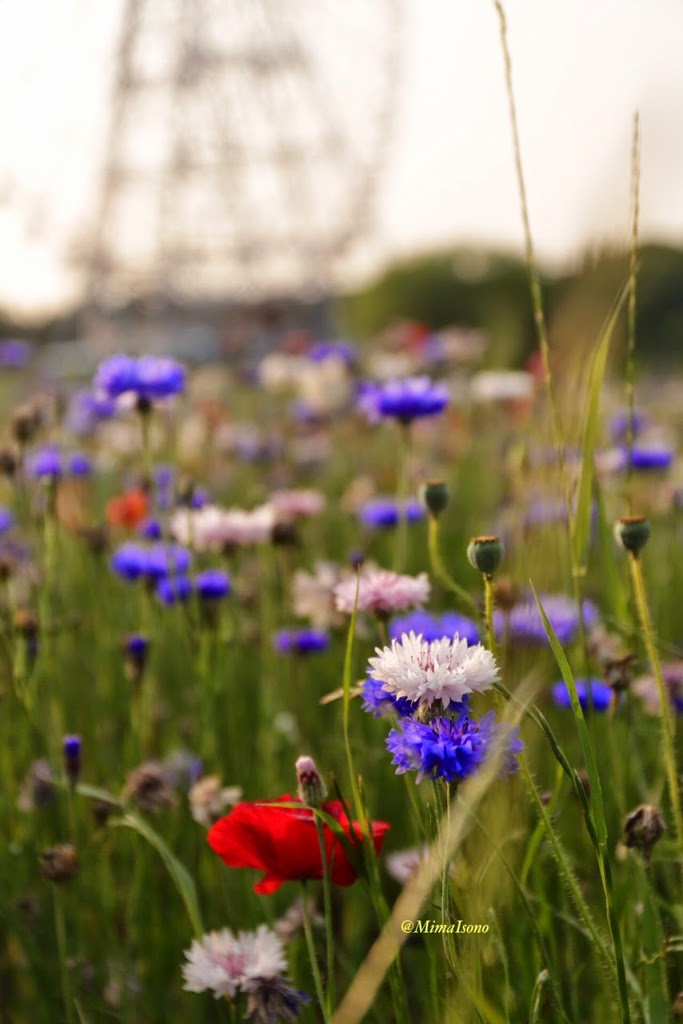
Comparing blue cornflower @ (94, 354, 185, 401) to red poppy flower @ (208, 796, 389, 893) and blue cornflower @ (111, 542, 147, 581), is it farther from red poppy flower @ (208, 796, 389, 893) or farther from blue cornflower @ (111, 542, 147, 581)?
red poppy flower @ (208, 796, 389, 893)

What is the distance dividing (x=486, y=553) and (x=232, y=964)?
26 cm

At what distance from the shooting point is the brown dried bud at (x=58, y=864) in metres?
0.73

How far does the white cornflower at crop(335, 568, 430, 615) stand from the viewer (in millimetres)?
688

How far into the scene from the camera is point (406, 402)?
1.01 metres

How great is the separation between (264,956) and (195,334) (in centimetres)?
767

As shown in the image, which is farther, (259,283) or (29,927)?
(259,283)

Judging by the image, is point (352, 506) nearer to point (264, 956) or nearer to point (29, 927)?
point (29, 927)

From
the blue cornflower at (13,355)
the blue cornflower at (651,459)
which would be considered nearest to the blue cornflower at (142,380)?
the blue cornflower at (651,459)

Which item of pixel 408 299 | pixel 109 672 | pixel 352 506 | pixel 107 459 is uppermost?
pixel 408 299

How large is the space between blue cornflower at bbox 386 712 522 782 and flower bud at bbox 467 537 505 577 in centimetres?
7

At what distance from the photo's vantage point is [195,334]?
8.05 meters

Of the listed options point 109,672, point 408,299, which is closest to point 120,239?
point 408,299

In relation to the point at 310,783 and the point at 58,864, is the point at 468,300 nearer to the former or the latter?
the point at 58,864

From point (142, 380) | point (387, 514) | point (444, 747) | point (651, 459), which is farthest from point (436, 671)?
point (651, 459)
